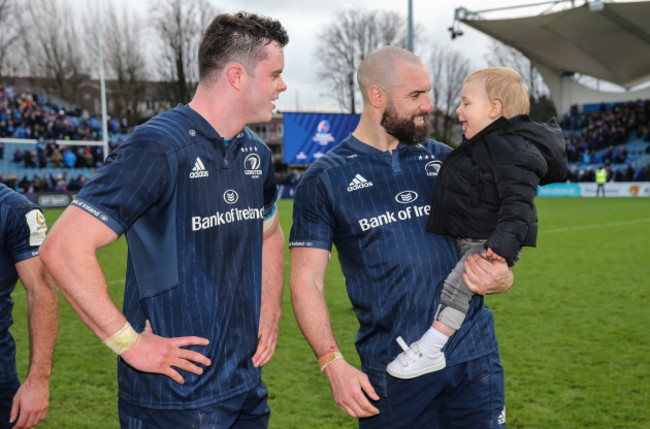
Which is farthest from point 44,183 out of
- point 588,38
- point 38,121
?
point 588,38

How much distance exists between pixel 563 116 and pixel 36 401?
160 feet

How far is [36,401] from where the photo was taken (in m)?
2.65

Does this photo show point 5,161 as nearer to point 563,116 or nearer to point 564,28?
point 564,28

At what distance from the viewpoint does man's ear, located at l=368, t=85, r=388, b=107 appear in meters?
2.96

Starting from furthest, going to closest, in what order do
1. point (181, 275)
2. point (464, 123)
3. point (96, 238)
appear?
point (464, 123)
point (181, 275)
point (96, 238)

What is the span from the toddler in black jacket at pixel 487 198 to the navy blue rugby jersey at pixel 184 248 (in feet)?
2.63

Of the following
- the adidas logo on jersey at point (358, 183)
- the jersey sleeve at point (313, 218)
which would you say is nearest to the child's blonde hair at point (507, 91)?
the adidas logo on jersey at point (358, 183)

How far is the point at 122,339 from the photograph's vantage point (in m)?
2.04

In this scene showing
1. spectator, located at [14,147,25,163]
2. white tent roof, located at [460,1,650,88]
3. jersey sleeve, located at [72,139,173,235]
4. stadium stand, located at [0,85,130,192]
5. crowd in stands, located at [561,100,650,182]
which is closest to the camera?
jersey sleeve, located at [72,139,173,235]

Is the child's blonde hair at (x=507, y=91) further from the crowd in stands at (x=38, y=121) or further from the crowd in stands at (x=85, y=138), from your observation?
the crowd in stands at (x=38, y=121)

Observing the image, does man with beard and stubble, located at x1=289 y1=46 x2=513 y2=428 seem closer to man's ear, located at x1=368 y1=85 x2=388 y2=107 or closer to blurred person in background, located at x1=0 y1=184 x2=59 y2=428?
man's ear, located at x1=368 y1=85 x2=388 y2=107

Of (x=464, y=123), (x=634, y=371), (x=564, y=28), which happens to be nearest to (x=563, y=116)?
(x=564, y=28)

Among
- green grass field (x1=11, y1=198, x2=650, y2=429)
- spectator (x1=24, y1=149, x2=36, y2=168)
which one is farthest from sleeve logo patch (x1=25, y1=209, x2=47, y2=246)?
spectator (x1=24, y1=149, x2=36, y2=168)

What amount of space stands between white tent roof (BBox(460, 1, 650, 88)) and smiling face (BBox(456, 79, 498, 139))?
33492 millimetres
